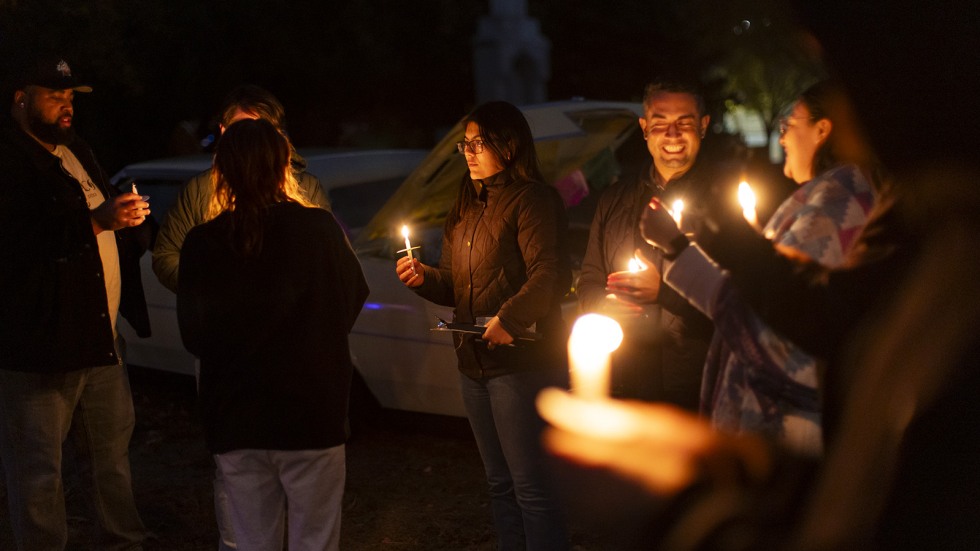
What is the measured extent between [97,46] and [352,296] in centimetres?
316

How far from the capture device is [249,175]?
3.14 meters

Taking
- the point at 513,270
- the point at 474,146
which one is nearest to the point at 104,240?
the point at 474,146

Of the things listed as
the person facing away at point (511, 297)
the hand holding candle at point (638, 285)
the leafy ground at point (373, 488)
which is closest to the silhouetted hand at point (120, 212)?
the person facing away at point (511, 297)

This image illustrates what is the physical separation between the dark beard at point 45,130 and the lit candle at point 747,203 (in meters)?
2.83

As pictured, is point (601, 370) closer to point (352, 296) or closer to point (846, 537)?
point (352, 296)

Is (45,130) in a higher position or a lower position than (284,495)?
higher

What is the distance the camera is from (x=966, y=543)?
7.90 ft

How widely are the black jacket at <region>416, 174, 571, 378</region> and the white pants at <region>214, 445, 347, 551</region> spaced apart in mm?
776

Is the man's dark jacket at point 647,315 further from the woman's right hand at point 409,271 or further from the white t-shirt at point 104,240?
the white t-shirt at point 104,240

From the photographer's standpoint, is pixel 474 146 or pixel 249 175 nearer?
pixel 249 175

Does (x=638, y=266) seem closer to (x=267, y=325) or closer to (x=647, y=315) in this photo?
(x=647, y=315)

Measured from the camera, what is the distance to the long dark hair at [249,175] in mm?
3100

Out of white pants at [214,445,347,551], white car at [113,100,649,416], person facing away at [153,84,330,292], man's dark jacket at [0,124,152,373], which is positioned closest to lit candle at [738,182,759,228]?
white pants at [214,445,347,551]

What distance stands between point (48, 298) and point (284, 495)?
1416mm
